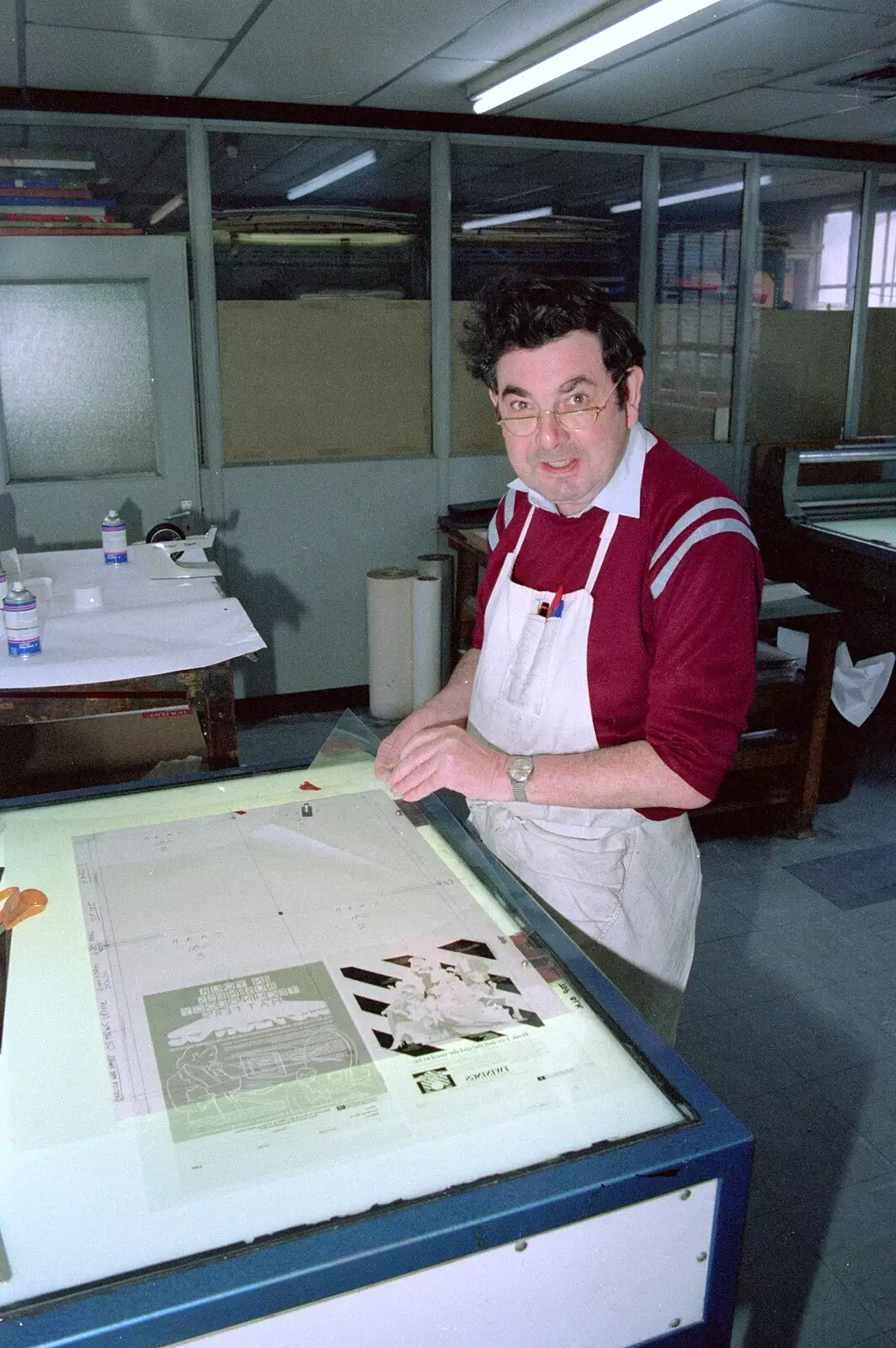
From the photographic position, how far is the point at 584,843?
1.60 m

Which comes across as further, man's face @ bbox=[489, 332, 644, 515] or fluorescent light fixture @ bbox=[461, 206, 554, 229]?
fluorescent light fixture @ bbox=[461, 206, 554, 229]

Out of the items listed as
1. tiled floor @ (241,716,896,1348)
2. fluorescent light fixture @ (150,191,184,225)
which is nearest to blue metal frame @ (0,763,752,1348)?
tiled floor @ (241,716,896,1348)

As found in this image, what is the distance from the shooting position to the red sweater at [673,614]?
1.38 m

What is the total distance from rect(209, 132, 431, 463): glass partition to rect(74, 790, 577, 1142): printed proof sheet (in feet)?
10.4

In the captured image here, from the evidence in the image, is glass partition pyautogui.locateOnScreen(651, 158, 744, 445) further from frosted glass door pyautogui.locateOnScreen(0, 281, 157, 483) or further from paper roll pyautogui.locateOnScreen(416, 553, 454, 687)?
frosted glass door pyautogui.locateOnScreen(0, 281, 157, 483)

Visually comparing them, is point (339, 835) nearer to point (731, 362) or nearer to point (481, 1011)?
point (481, 1011)

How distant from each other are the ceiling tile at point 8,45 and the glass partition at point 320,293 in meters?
0.81

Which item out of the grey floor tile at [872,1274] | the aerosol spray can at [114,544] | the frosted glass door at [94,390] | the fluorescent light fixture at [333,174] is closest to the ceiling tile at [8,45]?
the frosted glass door at [94,390]

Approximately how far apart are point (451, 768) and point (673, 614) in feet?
1.19

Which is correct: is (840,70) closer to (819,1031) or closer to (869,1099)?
(819,1031)

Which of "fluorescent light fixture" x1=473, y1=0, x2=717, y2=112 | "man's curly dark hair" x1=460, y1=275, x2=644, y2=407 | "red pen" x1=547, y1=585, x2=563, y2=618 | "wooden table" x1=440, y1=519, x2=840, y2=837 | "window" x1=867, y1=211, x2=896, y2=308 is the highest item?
"fluorescent light fixture" x1=473, y1=0, x2=717, y2=112

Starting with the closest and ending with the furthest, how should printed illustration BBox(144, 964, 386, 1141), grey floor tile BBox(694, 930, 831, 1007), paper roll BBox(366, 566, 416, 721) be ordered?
printed illustration BBox(144, 964, 386, 1141) → grey floor tile BBox(694, 930, 831, 1007) → paper roll BBox(366, 566, 416, 721)

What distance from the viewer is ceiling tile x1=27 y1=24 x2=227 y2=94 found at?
10.3 feet

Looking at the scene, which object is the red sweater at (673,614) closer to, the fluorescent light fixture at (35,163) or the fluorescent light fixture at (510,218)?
→ the fluorescent light fixture at (35,163)
